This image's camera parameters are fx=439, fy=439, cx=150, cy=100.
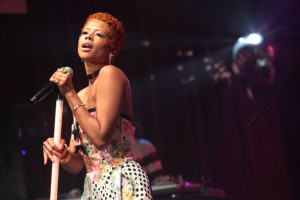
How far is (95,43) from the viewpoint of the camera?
183 centimetres

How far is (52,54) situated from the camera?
441 cm

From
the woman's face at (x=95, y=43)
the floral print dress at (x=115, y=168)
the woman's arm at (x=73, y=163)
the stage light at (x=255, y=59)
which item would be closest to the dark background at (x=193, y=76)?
the stage light at (x=255, y=59)

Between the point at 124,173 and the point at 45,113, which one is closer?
the point at 124,173

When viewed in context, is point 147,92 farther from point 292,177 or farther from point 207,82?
point 292,177

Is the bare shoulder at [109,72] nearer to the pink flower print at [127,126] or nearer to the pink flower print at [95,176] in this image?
the pink flower print at [127,126]

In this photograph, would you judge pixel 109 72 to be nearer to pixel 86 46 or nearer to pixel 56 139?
pixel 86 46

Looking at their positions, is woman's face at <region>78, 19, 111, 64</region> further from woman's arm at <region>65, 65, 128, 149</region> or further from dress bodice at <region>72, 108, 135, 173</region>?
dress bodice at <region>72, 108, 135, 173</region>

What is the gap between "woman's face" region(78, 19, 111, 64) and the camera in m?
1.82

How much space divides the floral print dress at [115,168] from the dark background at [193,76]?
267 centimetres

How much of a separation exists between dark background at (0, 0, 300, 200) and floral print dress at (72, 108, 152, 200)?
105 inches

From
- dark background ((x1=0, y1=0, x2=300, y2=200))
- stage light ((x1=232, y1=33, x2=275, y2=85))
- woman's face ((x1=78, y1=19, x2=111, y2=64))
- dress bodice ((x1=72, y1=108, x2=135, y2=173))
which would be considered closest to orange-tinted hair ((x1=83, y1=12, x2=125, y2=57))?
woman's face ((x1=78, y1=19, x2=111, y2=64))

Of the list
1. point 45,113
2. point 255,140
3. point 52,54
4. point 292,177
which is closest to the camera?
point 45,113

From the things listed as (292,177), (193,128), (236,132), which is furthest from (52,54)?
(292,177)

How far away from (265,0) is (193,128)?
170 centimetres
